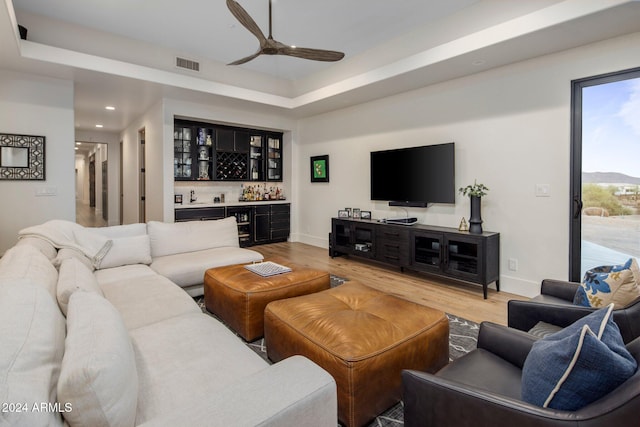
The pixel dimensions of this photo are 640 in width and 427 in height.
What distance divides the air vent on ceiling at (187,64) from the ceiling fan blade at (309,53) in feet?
7.68

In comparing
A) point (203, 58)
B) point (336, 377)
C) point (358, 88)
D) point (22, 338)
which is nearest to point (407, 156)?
point (358, 88)

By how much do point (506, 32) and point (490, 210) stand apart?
193 centimetres

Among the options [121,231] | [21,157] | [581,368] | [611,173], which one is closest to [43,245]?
[121,231]

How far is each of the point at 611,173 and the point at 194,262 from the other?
424 centimetres

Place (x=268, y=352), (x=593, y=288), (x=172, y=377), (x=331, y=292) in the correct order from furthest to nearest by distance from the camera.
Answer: (x=331, y=292)
(x=268, y=352)
(x=593, y=288)
(x=172, y=377)

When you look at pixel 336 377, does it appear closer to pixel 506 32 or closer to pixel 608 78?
pixel 506 32

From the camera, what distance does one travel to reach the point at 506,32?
3195 millimetres

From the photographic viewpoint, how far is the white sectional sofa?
83 centimetres

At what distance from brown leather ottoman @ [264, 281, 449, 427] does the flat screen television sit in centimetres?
259

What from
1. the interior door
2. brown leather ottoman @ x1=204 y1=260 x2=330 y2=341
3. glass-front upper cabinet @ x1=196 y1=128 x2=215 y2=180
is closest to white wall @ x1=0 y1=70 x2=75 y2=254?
glass-front upper cabinet @ x1=196 y1=128 x2=215 y2=180

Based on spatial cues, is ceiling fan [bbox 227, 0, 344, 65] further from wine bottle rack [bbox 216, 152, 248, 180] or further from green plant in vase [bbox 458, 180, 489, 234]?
wine bottle rack [bbox 216, 152, 248, 180]

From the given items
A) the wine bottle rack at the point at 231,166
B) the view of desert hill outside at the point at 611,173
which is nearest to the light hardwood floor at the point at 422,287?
the view of desert hill outside at the point at 611,173

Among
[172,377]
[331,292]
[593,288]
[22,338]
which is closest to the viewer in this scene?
[22,338]

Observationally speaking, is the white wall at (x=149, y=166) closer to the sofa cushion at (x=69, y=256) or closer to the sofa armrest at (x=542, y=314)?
the sofa cushion at (x=69, y=256)
